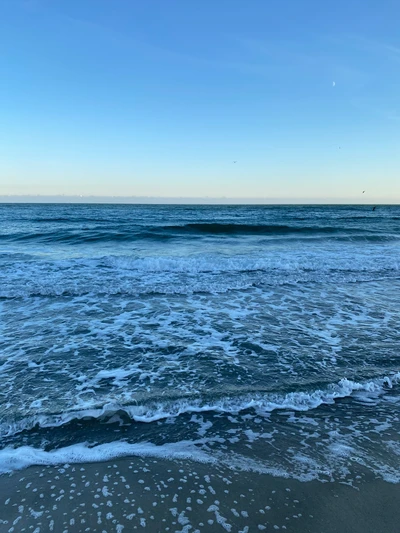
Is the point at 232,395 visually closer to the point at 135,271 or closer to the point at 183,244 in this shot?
the point at 135,271

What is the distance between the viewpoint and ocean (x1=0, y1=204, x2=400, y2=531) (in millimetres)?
3361

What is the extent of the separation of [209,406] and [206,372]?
2.80 ft

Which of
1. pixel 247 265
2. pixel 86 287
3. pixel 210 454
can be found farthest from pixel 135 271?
pixel 210 454

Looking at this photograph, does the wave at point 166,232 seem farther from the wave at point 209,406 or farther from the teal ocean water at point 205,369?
the wave at point 209,406

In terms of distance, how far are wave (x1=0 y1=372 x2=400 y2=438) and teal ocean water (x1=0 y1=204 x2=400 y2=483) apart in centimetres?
2

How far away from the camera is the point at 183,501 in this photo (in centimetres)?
278

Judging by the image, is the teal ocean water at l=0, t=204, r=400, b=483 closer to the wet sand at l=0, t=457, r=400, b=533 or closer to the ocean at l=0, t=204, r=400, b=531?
the ocean at l=0, t=204, r=400, b=531

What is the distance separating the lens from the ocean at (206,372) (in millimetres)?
3361

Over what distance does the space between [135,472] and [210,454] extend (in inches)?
28.9

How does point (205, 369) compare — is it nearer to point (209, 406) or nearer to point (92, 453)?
point (209, 406)

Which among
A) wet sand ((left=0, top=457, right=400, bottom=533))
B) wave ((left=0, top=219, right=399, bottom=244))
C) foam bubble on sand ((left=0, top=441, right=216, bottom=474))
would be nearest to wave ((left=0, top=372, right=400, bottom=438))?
foam bubble on sand ((left=0, top=441, right=216, bottom=474))

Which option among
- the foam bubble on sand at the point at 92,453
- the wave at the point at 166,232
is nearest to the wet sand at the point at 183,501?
the foam bubble on sand at the point at 92,453

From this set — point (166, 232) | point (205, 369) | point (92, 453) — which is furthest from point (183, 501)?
point (166, 232)

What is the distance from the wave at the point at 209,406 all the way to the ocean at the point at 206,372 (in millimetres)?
17
